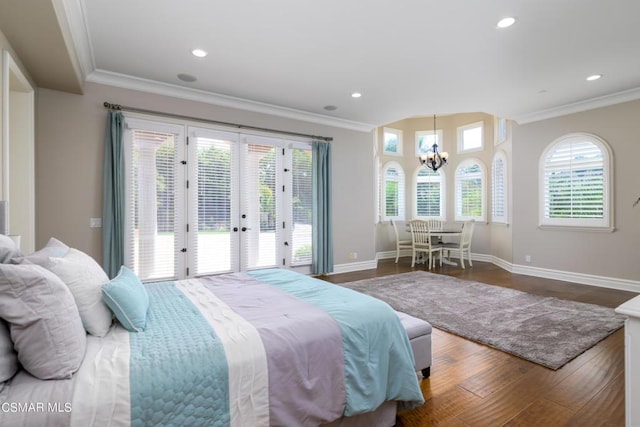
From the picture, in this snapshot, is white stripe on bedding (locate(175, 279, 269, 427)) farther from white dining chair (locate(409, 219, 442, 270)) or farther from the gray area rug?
white dining chair (locate(409, 219, 442, 270))

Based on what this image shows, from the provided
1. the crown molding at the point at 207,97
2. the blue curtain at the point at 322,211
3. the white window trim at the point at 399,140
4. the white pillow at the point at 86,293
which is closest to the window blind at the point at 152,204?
the crown molding at the point at 207,97

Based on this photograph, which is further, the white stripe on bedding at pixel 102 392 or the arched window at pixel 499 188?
the arched window at pixel 499 188

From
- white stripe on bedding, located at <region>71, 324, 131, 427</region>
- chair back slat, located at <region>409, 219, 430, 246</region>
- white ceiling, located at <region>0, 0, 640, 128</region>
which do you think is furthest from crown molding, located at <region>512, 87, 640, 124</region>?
white stripe on bedding, located at <region>71, 324, 131, 427</region>

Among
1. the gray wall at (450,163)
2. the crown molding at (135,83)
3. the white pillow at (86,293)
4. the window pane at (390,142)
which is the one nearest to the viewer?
the white pillow at (86,293)

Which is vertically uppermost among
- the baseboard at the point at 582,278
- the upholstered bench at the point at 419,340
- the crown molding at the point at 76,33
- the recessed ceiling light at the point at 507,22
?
the recessed ceiling light at the point at 507,22

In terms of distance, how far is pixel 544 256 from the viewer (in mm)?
5570

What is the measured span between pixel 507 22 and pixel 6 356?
399 centimetres

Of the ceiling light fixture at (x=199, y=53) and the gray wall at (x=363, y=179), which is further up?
the ceiling light fixture at (x=199, y=53)

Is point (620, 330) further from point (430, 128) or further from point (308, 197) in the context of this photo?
point (430, 128)

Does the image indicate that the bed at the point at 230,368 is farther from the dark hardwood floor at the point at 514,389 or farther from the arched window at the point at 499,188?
the arched window at the point at 499,188

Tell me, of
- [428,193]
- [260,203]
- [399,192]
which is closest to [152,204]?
[260,203]

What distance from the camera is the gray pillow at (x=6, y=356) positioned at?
1.08 metres

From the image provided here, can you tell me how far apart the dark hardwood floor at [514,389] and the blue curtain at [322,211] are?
9.02 feet

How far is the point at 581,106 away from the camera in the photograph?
5.01m
